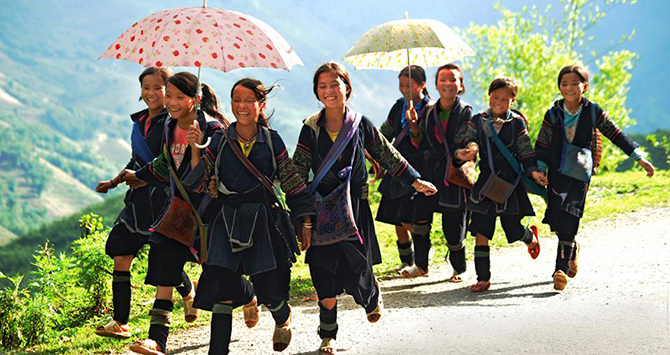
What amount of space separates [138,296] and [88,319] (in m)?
0.73

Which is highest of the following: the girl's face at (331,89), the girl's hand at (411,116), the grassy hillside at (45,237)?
the girl's face at (331,89)

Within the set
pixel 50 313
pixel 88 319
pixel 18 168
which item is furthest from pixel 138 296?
pixel 18 168

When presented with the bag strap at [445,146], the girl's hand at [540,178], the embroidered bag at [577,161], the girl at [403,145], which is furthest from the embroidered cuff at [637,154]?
the girl at [403,145]

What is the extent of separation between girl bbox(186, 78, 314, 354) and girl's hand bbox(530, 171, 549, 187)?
250 cm

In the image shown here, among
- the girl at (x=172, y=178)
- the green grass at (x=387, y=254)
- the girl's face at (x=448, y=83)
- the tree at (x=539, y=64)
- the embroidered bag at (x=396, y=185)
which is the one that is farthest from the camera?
the tree at (x=539, y=64)

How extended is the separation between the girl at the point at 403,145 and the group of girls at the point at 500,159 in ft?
0.04

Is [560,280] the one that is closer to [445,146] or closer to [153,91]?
[445,146]

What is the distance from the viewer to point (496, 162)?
6727mm

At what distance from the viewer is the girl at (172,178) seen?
4.92 m

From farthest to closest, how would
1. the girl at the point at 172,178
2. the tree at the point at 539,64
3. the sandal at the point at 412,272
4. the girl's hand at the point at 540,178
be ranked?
the tree at the point at 539,64 < the sandal at the point at 412,272 < the girl's hand at the point at 540,178 < the girl at the point at 172,178

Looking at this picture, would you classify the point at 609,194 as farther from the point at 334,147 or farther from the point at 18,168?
the point at 18,168

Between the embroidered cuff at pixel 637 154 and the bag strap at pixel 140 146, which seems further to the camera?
the embroidered cuff at pixel 637 154

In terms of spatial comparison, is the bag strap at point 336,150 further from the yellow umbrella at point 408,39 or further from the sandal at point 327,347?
the yellow umbrella at point 408,39

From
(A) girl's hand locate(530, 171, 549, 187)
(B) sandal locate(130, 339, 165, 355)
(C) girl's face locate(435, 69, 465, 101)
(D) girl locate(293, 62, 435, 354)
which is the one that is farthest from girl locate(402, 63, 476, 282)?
(B) sandal locate(130, 339, 165, 355)
